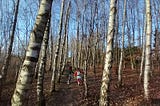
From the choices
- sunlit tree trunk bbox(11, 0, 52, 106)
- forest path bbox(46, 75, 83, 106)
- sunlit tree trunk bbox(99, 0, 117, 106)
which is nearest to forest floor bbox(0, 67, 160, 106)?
forest path bbox(46, 75, 83, 106)

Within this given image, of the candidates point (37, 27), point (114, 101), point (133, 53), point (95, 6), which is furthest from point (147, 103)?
point (133, 53)

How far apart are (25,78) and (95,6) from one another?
1065 centimetres

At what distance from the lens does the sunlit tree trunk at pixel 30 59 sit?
5762mm

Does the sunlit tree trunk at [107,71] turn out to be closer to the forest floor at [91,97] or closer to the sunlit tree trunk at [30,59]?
the forest floor at [91,97]

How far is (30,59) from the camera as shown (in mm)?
5805

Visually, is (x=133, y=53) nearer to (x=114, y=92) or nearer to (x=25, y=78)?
(x=114, y=92)

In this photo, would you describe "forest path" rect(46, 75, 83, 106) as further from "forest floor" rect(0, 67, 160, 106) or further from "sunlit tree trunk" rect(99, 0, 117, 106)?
"sunlit tree trunk" rect(99, 0, 117, 106)

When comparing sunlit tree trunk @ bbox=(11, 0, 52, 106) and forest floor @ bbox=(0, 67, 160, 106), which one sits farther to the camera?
forest floor @ bbox=(0, 67, 160, 106)

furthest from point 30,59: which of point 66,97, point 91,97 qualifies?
point 66,97

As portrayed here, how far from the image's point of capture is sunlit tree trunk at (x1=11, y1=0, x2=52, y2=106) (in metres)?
5.76

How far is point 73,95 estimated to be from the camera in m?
15.7

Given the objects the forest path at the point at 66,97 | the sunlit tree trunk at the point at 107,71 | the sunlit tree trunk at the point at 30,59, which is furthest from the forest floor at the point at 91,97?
the sunlit tree trunk at the point at 30,59

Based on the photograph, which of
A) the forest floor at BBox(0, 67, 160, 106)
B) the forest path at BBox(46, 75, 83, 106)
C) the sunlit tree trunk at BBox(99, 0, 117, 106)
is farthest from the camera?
the forest path at BBox(46, 75, 83, 106)

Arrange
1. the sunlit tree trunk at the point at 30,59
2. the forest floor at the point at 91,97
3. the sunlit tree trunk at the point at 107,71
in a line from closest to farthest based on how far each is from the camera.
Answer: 1. the sunlit tree trunk at the point at 30,59
2. the sunlit tree trunk at the point at 107,71
3. the forest floor at the point at 91,97
